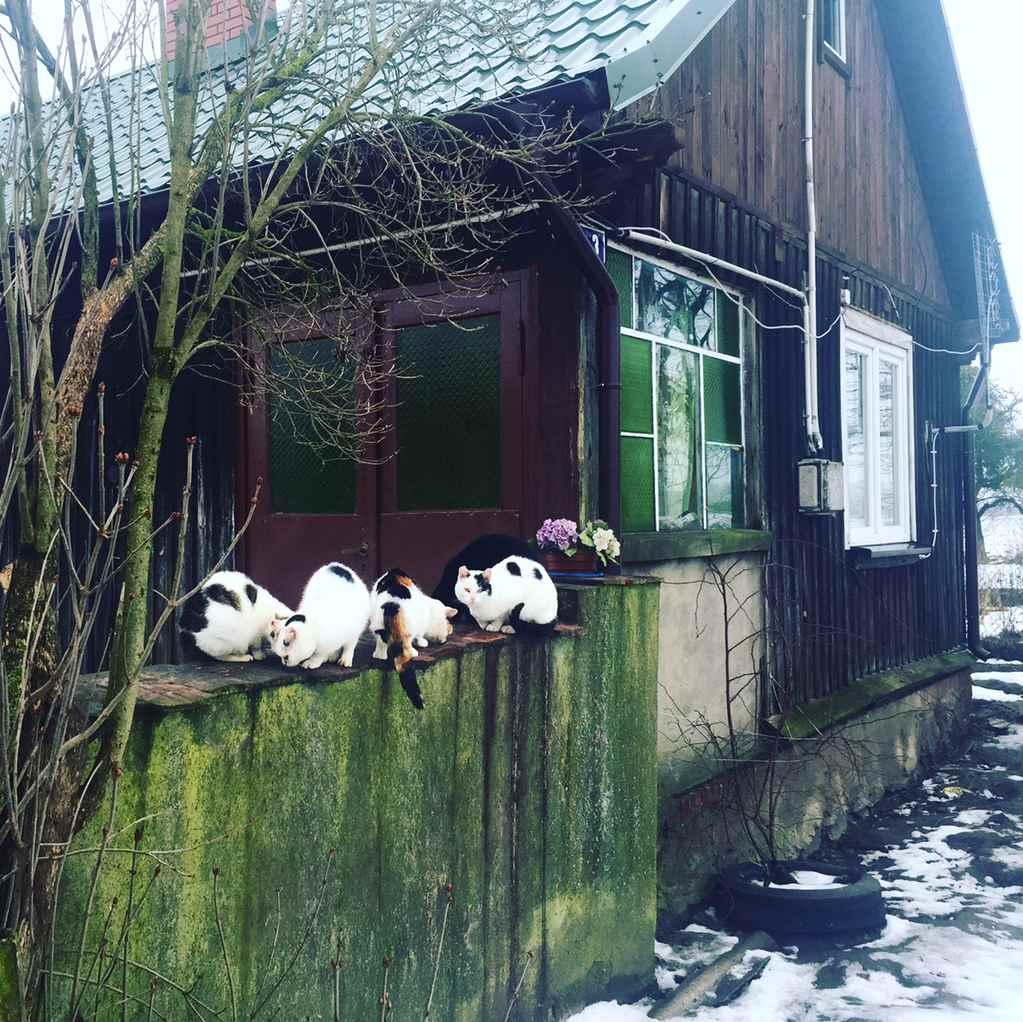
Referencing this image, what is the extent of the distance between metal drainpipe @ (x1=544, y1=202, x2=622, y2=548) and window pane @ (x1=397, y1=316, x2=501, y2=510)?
663mm

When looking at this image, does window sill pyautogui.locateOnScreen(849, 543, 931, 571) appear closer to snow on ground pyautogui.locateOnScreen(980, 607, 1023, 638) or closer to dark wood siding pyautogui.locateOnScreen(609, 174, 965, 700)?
dark wood siding pyautogui.locateOnScreen(609, 174, 965, 700)

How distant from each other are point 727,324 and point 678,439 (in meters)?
1.18

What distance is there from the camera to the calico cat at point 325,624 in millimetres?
A: 3535

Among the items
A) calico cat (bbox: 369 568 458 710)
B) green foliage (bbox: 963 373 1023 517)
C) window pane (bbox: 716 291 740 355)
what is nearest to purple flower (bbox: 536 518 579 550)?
calico cat (bbox: 369 568 458 710)

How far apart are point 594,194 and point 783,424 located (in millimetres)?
2870

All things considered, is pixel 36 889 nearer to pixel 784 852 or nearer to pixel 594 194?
pixel 594 194

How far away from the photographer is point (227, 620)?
365 cm

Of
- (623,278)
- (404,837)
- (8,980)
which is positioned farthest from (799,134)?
(8,980)

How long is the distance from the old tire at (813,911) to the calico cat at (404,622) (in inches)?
118

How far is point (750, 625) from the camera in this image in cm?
784

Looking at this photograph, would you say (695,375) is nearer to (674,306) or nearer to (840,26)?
(674,306)

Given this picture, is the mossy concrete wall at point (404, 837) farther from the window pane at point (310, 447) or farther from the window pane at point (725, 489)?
the window pane at point (310, 447)

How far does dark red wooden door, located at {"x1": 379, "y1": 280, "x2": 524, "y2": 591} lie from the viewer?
6242mm

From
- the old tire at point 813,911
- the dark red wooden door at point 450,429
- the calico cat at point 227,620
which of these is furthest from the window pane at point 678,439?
the calico cat at point 227,620
